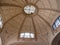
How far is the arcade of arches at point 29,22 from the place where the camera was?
1895 cm

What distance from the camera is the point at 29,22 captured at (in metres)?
21.1

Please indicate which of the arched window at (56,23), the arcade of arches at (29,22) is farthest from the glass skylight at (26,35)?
the arched window at (56,23)

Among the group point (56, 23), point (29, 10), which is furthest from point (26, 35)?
point (56, 23)

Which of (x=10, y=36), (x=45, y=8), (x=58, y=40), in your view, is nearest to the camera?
(x=58, y=40)

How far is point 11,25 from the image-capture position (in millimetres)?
20672

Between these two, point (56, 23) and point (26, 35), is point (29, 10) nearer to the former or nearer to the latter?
point (26, 35)

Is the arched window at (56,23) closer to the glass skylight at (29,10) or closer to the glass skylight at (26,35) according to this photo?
the glass skylight at (29,10)

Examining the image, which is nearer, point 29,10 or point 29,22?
point 29,10

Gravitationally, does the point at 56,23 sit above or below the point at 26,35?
above

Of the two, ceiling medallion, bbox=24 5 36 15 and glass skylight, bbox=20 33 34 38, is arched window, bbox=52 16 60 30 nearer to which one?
ceiling medallion, bbox=24 5 36 15

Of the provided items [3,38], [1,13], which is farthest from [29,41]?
[1,13]

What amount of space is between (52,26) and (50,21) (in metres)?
0.57

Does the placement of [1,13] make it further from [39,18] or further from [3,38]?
[39,18]

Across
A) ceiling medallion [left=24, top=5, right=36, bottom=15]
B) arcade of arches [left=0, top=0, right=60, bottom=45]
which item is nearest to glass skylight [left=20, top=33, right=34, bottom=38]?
arcade of arches [left=0, top=0, right=60, bottom=45]
